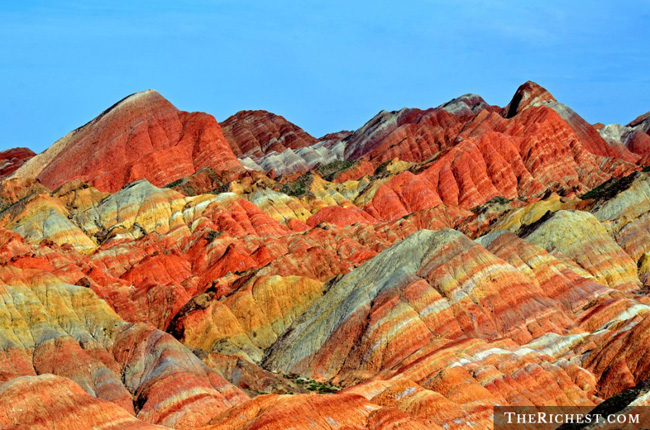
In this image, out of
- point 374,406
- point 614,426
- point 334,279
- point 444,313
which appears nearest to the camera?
point 614,426

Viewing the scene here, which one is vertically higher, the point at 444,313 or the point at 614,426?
the point at 444,313

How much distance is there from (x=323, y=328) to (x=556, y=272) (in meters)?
35.4

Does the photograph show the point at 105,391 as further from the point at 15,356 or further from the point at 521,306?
the point at 521,306

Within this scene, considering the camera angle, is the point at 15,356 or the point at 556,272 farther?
the point at 556,272

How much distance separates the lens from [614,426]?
7175 centimetres

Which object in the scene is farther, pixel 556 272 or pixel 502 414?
pixel 556 272

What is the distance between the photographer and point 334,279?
17750 cm

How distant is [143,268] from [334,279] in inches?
1519

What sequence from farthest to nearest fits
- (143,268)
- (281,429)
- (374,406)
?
(143,268) < (374,406) < (281,429)

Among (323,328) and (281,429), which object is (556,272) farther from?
(281,429)

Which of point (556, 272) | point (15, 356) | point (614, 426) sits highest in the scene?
point (556, 272)

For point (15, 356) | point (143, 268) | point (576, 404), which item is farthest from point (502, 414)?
point (143, 268)

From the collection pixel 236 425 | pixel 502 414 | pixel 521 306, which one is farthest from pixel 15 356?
pixel 521 306

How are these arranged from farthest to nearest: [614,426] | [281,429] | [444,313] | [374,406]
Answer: [444,313], [374,406], [281,429], [614,426]
